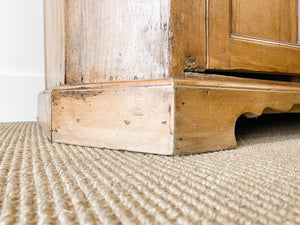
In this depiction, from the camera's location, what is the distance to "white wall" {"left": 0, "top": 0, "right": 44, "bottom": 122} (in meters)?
1.23

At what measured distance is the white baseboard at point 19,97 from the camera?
1.23 metres

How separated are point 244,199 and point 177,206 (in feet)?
0.26

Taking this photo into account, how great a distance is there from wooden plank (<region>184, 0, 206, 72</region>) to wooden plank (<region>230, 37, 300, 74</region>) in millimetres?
94

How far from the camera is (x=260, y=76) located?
840 millimetres

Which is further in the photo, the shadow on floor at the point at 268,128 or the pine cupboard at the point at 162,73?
the shadow on floor at the point at 268,128

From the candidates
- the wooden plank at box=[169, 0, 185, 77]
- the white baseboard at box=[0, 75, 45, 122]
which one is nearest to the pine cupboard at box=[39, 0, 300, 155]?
the wooden plank at box=[169, 0, 185, 77]

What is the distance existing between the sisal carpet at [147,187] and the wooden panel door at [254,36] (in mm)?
228

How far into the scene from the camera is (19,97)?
125 cm

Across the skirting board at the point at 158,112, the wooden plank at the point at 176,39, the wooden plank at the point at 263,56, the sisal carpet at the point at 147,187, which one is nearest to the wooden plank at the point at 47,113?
the skirting board at the point at 158,112

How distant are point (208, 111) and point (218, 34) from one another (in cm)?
19

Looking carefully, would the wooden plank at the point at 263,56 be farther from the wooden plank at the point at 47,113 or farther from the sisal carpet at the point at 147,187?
the wooden plank at the point at 47,113

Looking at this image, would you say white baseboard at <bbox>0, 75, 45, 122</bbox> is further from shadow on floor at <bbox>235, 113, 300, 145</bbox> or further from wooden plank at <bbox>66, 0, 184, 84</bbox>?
shadow on floor at <bbox>235, 113, 300, 145</bbox>

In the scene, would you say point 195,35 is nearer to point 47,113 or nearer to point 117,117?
point 117,117

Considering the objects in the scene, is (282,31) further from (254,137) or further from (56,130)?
(56,130)
